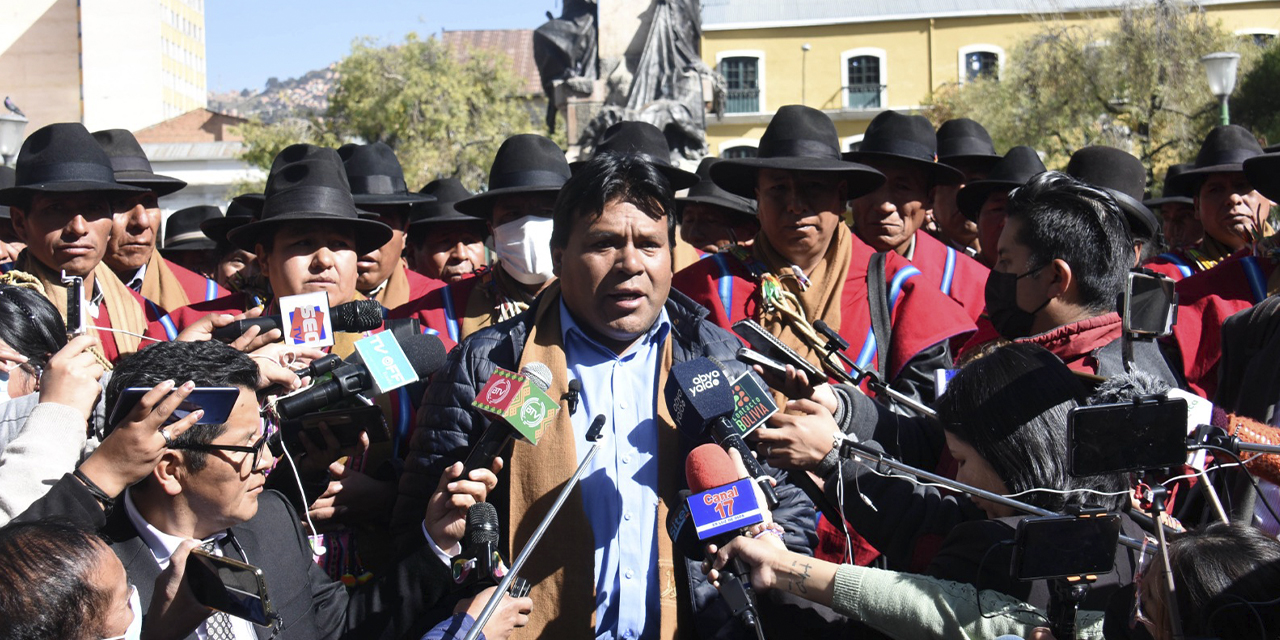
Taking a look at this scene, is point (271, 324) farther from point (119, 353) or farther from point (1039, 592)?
point (1039, 592)

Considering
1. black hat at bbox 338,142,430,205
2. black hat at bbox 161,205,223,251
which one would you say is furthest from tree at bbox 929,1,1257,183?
black hat at bbox 338,142,430,205

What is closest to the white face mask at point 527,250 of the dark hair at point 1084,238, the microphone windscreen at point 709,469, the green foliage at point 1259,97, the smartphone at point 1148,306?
the dark hair at point 1084,238

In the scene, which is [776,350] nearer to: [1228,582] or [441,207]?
[1228,582]

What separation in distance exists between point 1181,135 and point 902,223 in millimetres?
20295

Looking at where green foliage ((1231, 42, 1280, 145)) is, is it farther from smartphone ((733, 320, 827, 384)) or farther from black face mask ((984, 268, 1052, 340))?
smartphone ((733, 320, 827, 384))

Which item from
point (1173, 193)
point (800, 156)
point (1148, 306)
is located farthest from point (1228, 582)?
point (1173, 193)

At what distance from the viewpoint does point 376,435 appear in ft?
13.2

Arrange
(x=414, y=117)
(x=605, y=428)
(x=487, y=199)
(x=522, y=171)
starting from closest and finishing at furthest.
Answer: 1. (x=605, y=428)
2. (x=487, y=199)
3. (x=522, y=171)
4. (x=414, y=117)

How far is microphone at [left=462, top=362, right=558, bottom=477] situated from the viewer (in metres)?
3.25

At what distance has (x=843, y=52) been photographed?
46312mm

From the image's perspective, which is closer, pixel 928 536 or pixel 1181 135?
pixel 928 536

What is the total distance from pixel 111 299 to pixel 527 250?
186cm

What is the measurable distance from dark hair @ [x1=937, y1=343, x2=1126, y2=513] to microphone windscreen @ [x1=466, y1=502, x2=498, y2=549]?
48.5 inches

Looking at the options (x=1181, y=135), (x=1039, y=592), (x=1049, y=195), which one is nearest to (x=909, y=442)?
(x=1049, y=195)
